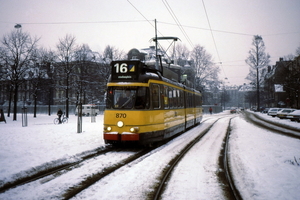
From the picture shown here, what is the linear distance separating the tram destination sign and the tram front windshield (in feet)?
1.42

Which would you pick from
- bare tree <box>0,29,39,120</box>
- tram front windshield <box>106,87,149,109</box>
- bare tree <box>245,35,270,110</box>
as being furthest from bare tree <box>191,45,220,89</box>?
tram front windshield <box>106,87,149,109</box>

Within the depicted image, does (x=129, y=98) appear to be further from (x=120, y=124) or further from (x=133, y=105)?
(x=120, y=124)

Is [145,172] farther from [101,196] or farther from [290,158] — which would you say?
[290,158]

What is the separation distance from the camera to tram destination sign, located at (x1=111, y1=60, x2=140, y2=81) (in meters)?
9.34

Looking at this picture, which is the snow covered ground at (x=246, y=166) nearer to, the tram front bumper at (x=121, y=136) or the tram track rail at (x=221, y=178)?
the tram track rail at (x=221, y=178)

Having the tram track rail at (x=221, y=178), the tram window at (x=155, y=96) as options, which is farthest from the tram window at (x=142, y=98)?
the tram track rail at (x=221, y=178)

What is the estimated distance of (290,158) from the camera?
749 centimetres

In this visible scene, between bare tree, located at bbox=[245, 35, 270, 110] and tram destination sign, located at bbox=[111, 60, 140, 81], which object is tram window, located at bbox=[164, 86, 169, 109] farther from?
bare tree, located at bbox=[245, 35, 270, 110]

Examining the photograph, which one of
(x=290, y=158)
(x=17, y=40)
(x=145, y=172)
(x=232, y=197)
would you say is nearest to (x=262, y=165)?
(x=290, y=158)

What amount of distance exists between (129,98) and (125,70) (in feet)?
3.70

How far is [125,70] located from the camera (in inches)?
372

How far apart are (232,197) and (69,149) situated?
650 cm

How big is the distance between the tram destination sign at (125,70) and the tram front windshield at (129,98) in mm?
434

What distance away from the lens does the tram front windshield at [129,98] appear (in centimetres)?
912
